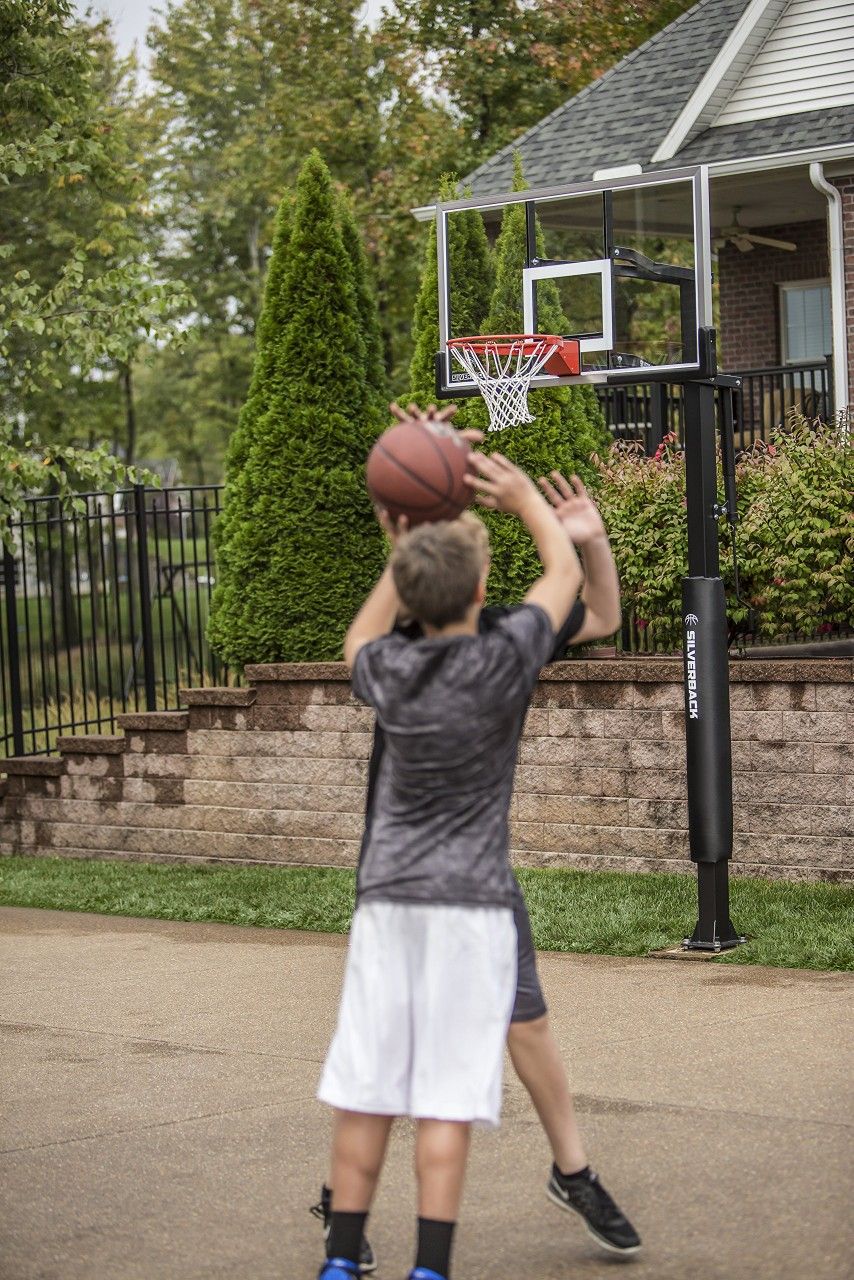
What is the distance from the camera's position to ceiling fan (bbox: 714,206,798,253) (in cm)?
1791

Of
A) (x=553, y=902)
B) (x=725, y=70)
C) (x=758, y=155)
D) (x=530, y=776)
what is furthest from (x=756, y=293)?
(x=553, y=902)

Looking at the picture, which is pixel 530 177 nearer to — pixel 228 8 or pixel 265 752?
pixel 265 752

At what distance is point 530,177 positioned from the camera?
18.2 metres

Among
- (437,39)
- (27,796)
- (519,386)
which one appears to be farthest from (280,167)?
(519,386)

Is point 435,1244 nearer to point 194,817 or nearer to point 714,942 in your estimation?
point 714,942

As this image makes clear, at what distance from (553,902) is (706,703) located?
1738mm

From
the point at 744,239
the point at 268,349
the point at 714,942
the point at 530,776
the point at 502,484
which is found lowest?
the point at 714,942

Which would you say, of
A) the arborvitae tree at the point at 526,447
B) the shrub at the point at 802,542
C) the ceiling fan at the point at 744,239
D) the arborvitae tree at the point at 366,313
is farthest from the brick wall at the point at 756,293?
the shrub at the point at 802,542

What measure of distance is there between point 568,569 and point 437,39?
24.7m

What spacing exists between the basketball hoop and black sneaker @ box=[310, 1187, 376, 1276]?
4.72 metres

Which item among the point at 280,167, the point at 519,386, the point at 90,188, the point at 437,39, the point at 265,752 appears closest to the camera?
the point at 519,386

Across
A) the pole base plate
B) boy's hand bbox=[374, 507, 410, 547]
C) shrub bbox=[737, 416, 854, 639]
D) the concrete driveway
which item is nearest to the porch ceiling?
shrub bbox=[737, 416, 854, 639]

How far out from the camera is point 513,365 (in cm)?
878

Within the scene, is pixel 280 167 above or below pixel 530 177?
above
